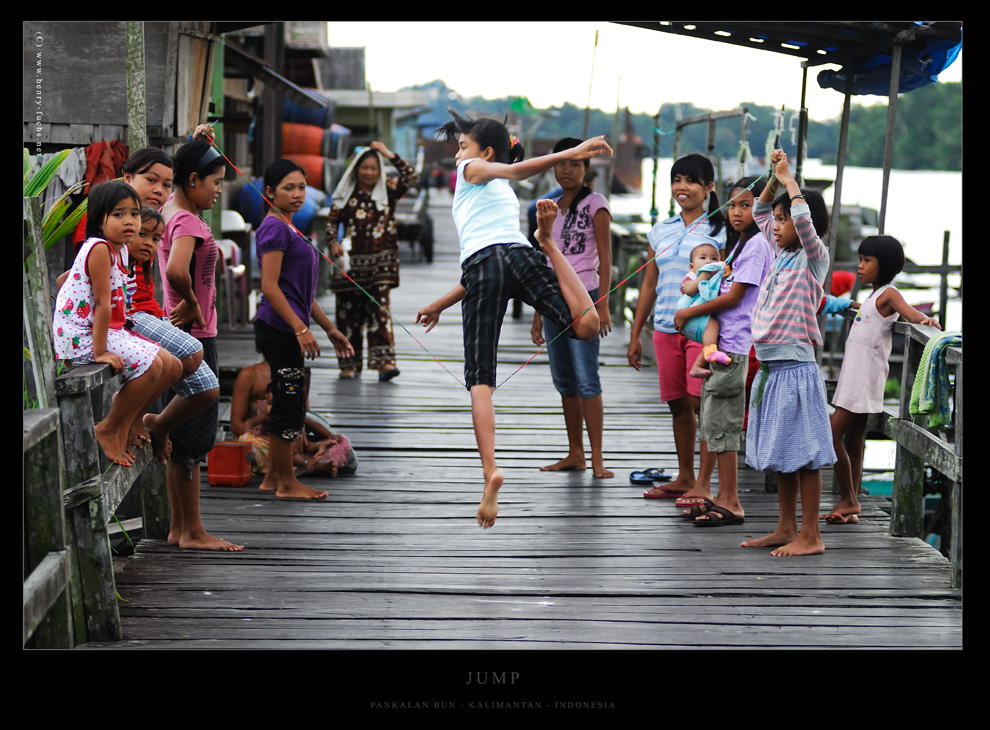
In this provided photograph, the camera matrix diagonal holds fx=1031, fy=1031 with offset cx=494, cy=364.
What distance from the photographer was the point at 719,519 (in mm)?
4527

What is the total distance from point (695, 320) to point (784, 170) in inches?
37.5

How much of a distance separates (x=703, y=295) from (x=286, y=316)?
5.96 feet

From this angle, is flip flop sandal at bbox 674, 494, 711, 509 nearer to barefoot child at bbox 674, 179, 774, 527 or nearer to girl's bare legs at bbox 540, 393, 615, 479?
barefoot child at bbox 674, 179, 774, 527

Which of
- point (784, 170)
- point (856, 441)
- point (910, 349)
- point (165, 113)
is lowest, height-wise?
point (856, 441)

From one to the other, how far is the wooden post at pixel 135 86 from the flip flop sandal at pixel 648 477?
2806 mm

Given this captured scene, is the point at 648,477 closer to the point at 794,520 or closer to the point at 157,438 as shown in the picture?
the point at 794,520

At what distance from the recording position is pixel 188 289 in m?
3.89

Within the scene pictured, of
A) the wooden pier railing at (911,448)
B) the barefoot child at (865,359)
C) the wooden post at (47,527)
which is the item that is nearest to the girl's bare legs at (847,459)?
the barefoot child at (865,359)

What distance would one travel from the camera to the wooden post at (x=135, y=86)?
442 cm

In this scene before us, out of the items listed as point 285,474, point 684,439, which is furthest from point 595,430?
point 285,474

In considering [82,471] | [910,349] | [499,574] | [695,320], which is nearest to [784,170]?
[695,320]
